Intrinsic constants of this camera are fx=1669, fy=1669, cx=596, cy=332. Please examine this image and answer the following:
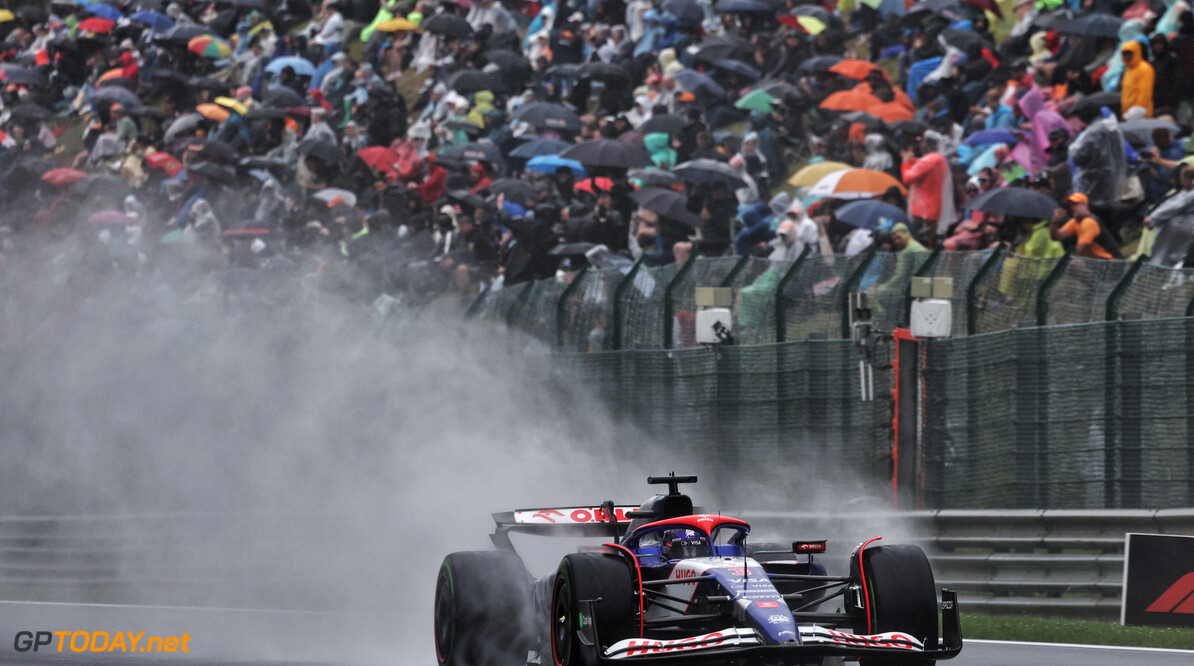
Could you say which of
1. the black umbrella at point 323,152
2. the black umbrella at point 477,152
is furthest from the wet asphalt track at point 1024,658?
the black umbrella at point 323,152

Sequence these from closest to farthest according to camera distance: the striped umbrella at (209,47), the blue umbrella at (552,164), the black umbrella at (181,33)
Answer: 1. the blue umbrella at (552,164)
2. the striped umbrella at (209,47)
3. the black umbrella at (181,33)

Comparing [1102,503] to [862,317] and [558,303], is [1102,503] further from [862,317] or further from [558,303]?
[558,303]

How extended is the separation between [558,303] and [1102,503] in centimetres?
575

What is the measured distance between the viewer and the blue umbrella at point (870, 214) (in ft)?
53.9

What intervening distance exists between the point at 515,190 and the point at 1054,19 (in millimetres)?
6665

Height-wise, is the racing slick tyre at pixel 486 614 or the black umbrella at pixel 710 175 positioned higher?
the black umbrella at pixel 710 175

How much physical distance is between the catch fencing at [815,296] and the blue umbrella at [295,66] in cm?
1197

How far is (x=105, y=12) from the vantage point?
34.1 m

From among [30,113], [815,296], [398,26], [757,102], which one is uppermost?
[398,26]

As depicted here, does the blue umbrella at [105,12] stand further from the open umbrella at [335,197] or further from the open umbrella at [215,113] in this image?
the open umbrella at [335,197]

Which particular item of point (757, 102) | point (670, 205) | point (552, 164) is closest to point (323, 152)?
point (552, 164)

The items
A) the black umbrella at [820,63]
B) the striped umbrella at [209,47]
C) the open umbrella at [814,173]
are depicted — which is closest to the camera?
the open umbrella at [814,173]

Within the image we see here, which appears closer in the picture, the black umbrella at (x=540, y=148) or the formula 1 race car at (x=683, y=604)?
the formula 1 race car at (x=683, y=604)

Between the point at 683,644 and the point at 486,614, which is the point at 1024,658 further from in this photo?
the point at 683,644
